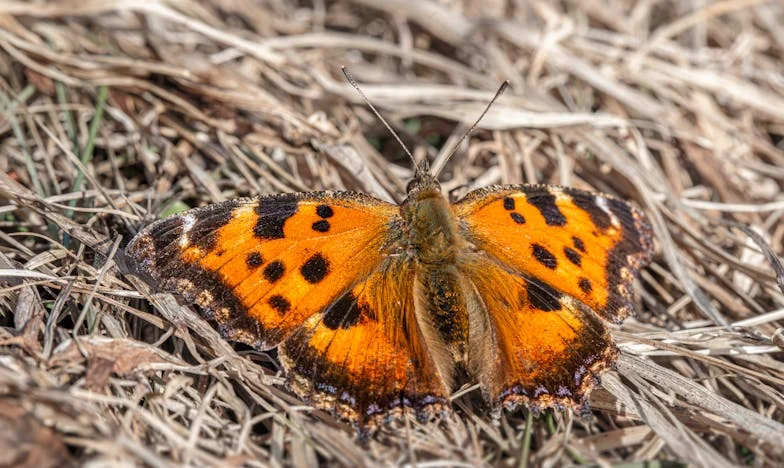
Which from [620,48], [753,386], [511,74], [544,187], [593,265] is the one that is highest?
[620,48]

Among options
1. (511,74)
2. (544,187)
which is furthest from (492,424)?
(511,74)

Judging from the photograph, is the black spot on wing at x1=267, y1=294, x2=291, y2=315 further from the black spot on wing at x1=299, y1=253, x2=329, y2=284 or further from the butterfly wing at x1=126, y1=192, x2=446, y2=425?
the black spot on wing at x1=299, y1=253, x2=329, y2=284

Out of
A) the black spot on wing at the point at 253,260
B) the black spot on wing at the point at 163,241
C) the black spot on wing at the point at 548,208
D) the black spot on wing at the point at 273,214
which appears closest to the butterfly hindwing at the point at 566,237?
the black spot on wing at the point at 548,208

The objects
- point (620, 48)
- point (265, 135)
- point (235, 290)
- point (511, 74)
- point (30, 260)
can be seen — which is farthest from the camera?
point (620, 48)

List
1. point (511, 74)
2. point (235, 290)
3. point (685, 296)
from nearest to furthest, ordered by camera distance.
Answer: point (235, 290) → point (685, 296) → point (511, 74)

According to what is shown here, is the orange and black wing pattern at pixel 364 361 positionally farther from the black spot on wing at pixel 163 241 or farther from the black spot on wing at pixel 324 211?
the black spot on wing at pixel 163 241

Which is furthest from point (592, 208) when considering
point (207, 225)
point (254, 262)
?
point (207, 225)

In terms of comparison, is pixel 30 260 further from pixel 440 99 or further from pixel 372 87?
pixel 440 99
